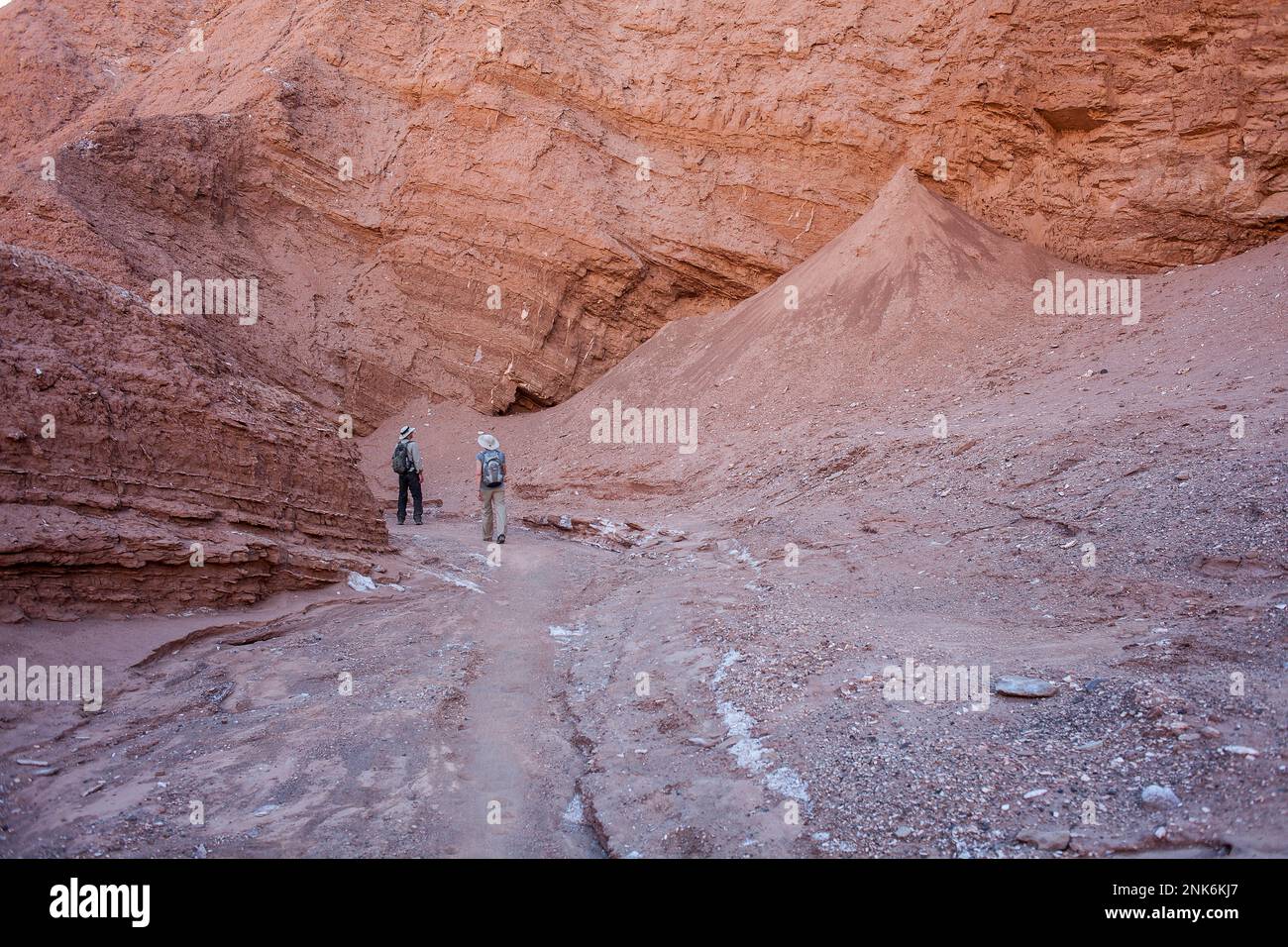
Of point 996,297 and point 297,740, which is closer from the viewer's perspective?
point 297,740

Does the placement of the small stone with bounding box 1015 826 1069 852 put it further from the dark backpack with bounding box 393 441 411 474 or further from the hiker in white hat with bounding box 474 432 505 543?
the dark backpack with bounding box 393 441 411 474

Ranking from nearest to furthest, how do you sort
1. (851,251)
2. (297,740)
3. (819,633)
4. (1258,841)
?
(1258,841) < (297,740) < (819,633) < (851,251)

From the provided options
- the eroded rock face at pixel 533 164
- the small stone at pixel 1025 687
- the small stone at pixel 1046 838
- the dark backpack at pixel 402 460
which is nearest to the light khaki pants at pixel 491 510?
the dark backpack at pixel 402 460

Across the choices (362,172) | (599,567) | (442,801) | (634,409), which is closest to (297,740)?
(442,801)

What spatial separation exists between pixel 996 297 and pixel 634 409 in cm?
610

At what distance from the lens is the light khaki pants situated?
34.2 ft

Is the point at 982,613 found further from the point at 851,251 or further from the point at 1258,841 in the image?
the point at 851,251

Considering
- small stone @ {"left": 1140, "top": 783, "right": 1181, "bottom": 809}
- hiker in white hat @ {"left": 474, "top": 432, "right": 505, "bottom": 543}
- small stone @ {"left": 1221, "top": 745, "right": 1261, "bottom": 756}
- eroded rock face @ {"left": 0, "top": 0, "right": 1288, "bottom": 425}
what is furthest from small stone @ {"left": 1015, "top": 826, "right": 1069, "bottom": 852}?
eroded rock face @ {"left": 0, "top": 0, "right": 1288, "bottom": 425}

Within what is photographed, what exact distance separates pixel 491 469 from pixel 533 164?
9.81 m

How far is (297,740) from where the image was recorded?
4527 mm

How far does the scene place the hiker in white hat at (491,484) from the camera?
10.2m

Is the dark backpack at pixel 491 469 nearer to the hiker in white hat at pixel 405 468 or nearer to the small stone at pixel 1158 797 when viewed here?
the hiker in white hat at pixel 405 468

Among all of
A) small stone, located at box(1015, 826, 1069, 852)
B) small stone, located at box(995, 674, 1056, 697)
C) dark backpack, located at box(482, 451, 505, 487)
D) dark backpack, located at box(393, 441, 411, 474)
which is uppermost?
dark backpack, located at box(393, 441, 411, 474)

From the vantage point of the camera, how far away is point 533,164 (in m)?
17.8
